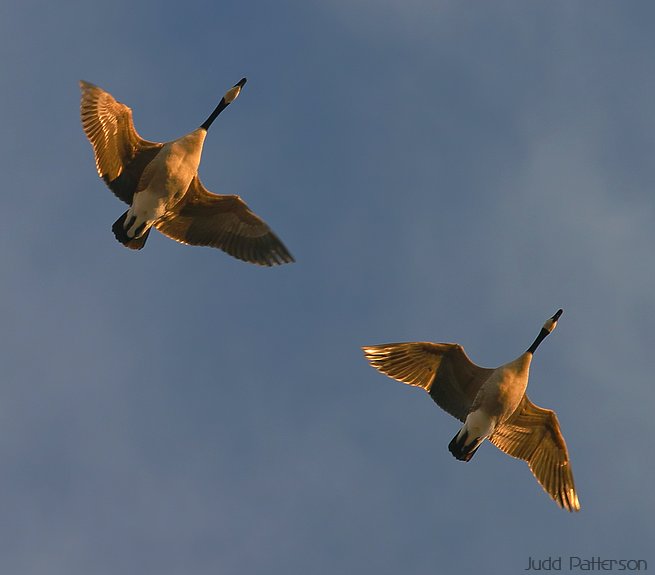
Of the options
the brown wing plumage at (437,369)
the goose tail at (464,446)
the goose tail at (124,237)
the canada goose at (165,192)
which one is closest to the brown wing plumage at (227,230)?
the canada goose at (165,192)

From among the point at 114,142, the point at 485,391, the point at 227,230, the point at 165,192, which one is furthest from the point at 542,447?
the point at 114,142

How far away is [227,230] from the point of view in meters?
30.2

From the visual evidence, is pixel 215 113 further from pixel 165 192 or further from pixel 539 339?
pixel 539 339

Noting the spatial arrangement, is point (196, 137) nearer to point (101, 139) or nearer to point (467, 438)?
point (101, 139)

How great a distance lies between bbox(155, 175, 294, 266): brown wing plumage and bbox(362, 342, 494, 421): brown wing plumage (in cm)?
355

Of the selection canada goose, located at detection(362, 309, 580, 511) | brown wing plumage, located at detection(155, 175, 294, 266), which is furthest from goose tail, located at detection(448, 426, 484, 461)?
brown wing plumage, located at detection(155, 175, 294, 266)

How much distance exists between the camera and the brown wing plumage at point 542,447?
1132 inches

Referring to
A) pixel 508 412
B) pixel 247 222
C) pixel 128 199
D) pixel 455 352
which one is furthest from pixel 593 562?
pixel 128 199

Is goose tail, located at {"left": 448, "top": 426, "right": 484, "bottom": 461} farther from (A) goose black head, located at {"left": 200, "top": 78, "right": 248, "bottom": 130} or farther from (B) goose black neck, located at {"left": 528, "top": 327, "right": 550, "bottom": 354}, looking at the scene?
(A) goose black head, located at {"left": 200, "top": 78, "right": 248, "bottom": 130}

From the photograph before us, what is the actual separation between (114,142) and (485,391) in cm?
1036

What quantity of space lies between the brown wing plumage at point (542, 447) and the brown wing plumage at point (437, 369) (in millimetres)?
1142

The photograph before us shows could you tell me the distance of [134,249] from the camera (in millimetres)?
28797

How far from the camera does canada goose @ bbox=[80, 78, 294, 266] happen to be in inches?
1116

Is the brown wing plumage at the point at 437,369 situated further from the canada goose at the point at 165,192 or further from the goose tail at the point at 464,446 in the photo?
the canada goose at the point at 165,192
